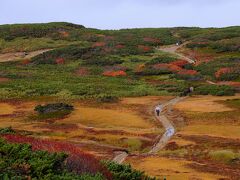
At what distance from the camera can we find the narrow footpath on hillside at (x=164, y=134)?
46844 millimetres

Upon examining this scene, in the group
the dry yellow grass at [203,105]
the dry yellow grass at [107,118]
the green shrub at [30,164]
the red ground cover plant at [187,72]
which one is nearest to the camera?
the green shrub at [30,164]

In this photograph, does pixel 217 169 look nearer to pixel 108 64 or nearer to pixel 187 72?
pixel 187 72

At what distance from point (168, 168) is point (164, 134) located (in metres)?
14.6

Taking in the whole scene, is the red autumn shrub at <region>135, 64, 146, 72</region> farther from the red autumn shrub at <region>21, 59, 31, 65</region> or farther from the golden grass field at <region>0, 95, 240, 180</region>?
the golden grass field at <region>0, 95, 240, 180</region>

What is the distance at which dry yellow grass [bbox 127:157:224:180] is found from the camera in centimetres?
3884

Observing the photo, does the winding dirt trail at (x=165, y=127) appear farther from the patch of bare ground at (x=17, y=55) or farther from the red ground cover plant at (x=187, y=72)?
the patch of bare ground at (x=17, y=55)

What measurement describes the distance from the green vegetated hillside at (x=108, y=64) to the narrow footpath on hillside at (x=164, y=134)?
1347cm

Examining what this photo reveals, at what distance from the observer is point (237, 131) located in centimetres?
5616

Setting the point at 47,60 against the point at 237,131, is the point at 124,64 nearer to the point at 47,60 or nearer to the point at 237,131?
the point at 47,60

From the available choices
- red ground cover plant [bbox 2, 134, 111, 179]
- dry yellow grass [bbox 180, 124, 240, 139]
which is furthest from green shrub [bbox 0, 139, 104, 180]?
dry yellow grass [bbox 180, 124, 240, 139]

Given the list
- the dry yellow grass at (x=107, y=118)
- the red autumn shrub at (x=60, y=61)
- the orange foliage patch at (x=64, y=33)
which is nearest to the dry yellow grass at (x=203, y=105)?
the dry yellow grass at (x=107, y=118)

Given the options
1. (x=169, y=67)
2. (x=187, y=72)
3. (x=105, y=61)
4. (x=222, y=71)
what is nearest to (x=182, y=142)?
(x=222, y=71)

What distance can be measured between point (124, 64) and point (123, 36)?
47.2 metres

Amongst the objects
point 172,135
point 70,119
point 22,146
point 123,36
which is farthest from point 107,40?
point 22,146
